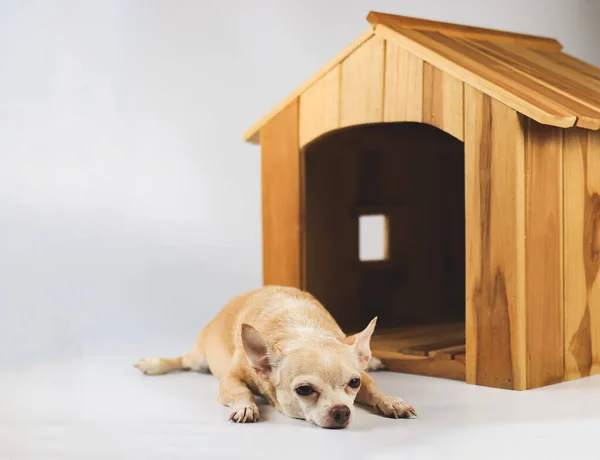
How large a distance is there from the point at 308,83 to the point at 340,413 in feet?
7.11

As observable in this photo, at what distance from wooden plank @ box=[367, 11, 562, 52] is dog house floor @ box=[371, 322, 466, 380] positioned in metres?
1.62

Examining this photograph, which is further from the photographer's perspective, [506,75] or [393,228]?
[393,228]

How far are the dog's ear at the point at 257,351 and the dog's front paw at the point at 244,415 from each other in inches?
5.9

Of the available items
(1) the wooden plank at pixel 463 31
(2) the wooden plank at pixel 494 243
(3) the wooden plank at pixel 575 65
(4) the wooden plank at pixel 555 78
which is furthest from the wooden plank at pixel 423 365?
(3) the wooden plank at pixel 575 65

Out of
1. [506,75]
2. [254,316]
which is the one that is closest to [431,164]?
[506,75]

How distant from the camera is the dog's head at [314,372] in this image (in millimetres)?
3928

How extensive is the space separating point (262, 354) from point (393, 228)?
278cm

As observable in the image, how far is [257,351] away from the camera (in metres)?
4.12

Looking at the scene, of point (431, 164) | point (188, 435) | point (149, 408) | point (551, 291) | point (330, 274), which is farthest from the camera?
point (431, 164)

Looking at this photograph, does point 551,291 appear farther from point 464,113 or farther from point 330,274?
point 330,274

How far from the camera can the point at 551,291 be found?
187 inches

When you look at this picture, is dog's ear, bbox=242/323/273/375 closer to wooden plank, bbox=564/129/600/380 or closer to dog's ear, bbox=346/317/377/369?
dog's ear, bbox=346/317/377/369

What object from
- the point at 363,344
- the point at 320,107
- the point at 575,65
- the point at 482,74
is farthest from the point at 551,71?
the point at 363,344

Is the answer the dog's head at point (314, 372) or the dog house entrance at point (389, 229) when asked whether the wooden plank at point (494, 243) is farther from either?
the dog house entrance at point (389, 229)
